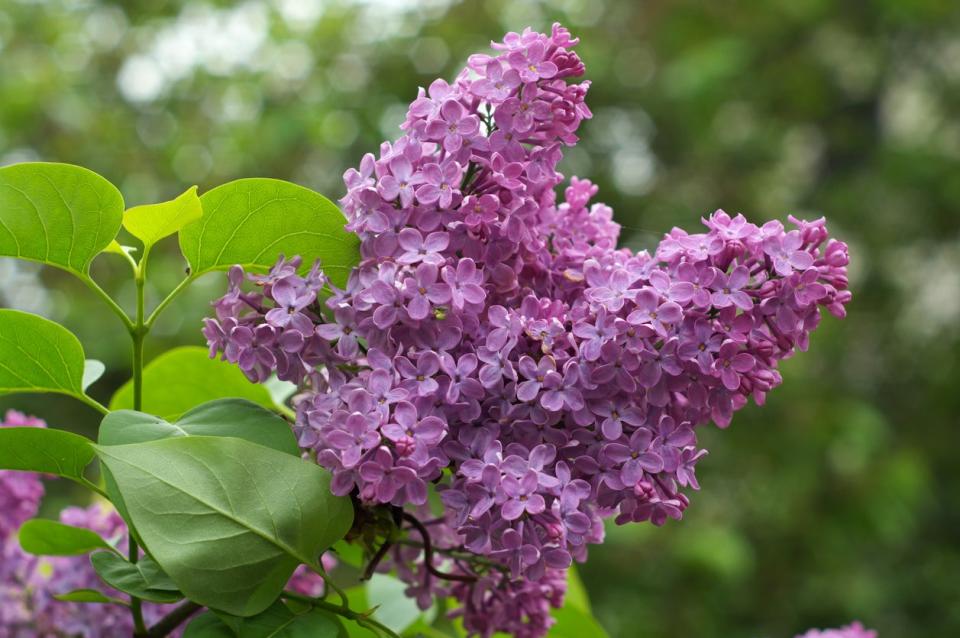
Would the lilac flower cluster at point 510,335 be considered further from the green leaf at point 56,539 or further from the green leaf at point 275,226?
the green leaf at point 56,539

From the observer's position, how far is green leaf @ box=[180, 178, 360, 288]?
464 mm

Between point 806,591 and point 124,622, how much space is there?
2974 mm

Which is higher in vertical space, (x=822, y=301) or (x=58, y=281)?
(x=58, y=281)

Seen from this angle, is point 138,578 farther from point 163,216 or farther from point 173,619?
point 163,216

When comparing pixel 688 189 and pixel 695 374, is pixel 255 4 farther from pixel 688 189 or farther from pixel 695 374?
pixel 695 374

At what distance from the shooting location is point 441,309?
444 millimetres

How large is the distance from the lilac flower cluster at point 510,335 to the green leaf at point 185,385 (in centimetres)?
12

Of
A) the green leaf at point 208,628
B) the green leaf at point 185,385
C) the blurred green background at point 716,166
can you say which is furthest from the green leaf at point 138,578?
the blurred green background at point 716,166

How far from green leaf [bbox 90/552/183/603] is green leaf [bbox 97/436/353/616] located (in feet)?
0.13

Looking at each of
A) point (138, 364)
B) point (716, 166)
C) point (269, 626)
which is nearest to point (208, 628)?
point (269, 626)

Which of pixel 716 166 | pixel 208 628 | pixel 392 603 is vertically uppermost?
pixel 716 166

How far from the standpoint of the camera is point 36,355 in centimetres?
47

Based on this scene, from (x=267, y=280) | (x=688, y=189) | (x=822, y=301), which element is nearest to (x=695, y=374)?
(x=822, y=301)

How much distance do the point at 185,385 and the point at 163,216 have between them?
0.14m
